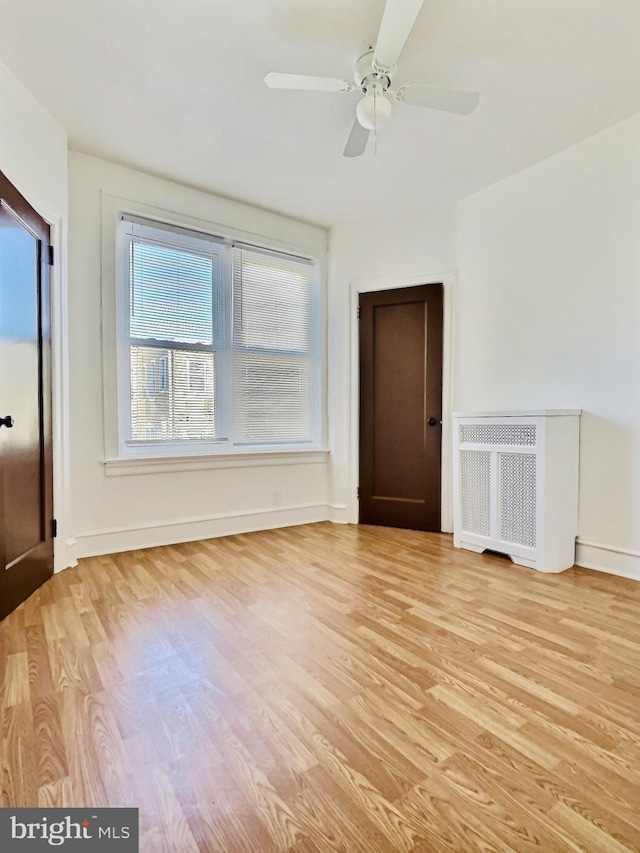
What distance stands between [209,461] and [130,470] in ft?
1.95

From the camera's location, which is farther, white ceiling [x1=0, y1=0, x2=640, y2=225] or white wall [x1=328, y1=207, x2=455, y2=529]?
white wall [x1=328, y1=207, x2=455, y2=529]

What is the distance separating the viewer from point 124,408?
3.02 m

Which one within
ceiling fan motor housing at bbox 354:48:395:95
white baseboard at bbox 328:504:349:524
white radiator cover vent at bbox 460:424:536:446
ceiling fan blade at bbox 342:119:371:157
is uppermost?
ceiling fan motor housing at bbox 354:48:395:95

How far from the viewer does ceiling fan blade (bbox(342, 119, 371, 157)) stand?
218cm

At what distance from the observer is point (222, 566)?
269 centimetres

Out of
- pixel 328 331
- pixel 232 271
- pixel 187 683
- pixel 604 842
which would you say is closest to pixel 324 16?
pixel 232 271

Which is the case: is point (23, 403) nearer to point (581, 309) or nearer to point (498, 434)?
point (498, 434)

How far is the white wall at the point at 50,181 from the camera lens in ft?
7.04

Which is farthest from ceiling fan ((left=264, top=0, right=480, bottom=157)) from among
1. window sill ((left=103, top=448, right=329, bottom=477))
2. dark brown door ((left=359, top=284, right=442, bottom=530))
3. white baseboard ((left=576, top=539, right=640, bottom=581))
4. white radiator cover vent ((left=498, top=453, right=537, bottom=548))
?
white baseboard ((left=576, top=539, right=640, bottom=581))

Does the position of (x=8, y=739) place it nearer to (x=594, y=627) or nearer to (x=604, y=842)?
(x=604, y=842)

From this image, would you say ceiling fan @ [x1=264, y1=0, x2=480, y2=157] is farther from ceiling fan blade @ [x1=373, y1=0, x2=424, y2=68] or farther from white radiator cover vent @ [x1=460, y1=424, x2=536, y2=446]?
white radiator cover vent @ [x1=460, y1=424, x2=536, y2=446]

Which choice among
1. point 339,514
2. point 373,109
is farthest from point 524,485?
point 373,109

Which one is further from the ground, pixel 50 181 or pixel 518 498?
pixel 50 181

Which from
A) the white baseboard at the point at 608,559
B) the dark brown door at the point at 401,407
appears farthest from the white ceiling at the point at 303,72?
the white baseboard at the point at 608,559
